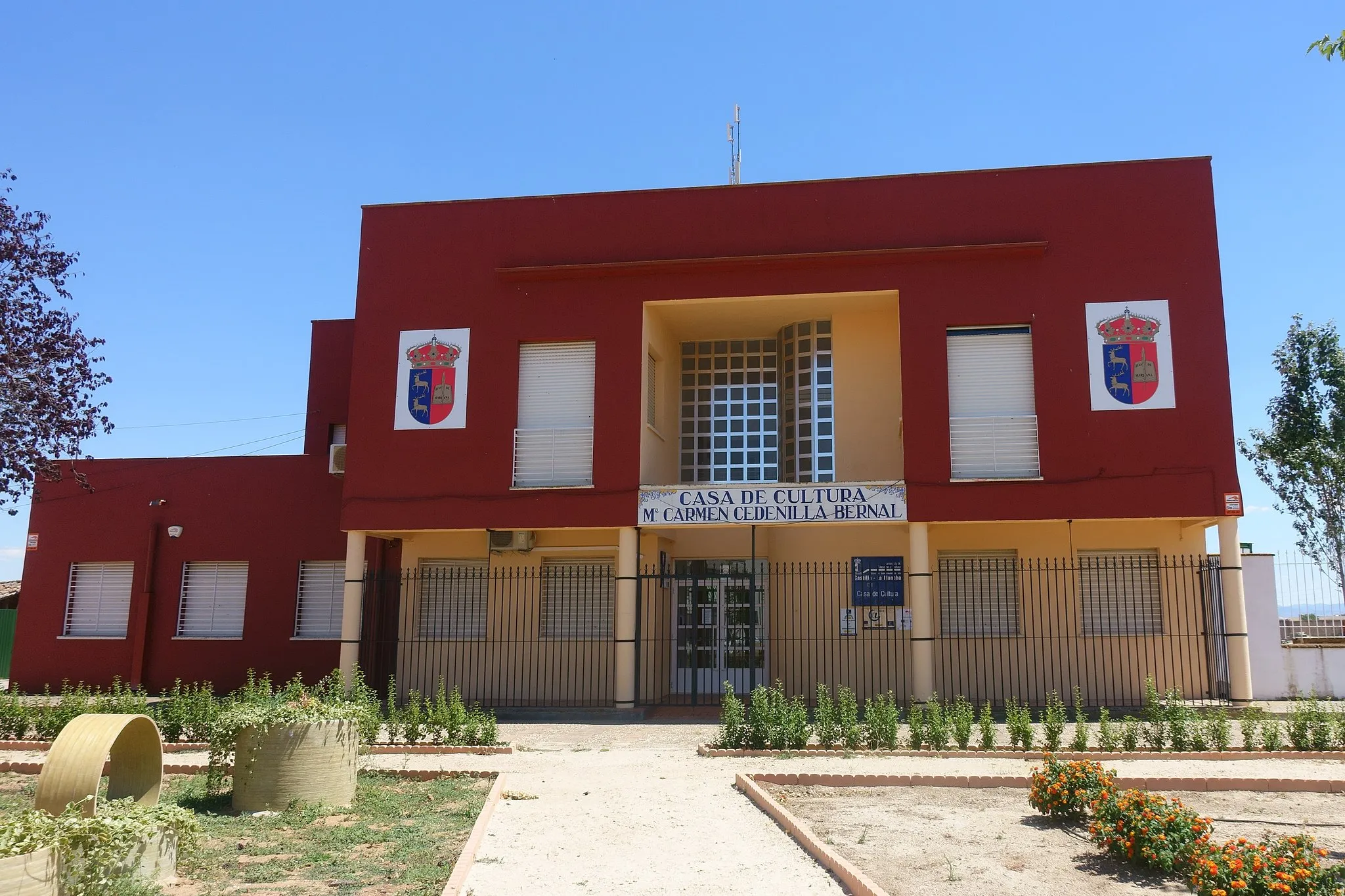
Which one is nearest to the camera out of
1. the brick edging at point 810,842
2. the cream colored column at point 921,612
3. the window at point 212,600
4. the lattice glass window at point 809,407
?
the brick edging at point 810,842

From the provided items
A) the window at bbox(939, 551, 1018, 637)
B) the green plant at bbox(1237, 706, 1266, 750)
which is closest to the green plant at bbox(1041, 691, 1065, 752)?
the green plant at bbox(1237, 706, 1266, 750)

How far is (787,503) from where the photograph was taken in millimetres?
15664

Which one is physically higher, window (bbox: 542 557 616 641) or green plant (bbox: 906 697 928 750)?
window (bbox: 542 557 616 641)

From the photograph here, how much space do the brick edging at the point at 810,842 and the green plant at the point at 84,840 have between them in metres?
4.04

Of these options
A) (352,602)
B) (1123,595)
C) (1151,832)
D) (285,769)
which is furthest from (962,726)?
(352,602)

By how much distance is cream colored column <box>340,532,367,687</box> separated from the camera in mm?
16547

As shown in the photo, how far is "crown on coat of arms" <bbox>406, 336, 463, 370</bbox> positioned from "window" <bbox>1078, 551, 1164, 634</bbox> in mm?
10576

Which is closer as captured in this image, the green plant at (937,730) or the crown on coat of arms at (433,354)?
the green plant at (937,730)

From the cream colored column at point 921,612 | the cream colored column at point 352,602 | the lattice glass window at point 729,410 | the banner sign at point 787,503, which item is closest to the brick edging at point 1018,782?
the cream colored column at point 921,612

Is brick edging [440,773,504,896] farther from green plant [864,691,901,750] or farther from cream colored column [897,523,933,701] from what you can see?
cream colored column [897,523,933,701]

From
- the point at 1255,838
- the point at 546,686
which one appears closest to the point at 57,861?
the point at 1255,838

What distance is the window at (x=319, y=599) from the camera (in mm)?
19078

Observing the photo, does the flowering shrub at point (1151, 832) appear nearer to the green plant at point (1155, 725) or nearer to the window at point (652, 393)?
the green plant at point (1155, 725)

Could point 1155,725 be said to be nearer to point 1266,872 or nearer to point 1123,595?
point 1123,595
